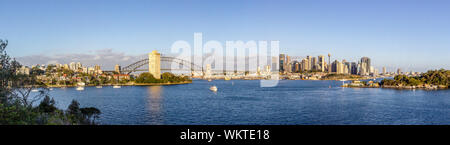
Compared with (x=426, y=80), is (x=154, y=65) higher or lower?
higher

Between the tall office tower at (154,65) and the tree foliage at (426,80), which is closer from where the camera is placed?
the tree foliage at (426,80)

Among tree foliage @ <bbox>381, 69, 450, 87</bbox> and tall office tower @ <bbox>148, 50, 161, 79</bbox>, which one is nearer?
tree foliage @ <bbox>381, 69, 450, 87</bbox>

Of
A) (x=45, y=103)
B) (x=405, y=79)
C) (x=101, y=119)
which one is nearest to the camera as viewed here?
(x=45, y=103)

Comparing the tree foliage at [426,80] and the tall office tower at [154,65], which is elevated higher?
the tall office tower at [154,65]

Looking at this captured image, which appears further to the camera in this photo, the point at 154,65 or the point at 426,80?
the point at 154,65

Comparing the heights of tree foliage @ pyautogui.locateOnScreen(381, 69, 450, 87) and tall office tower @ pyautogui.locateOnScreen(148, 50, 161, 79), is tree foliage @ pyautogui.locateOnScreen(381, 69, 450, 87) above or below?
below
